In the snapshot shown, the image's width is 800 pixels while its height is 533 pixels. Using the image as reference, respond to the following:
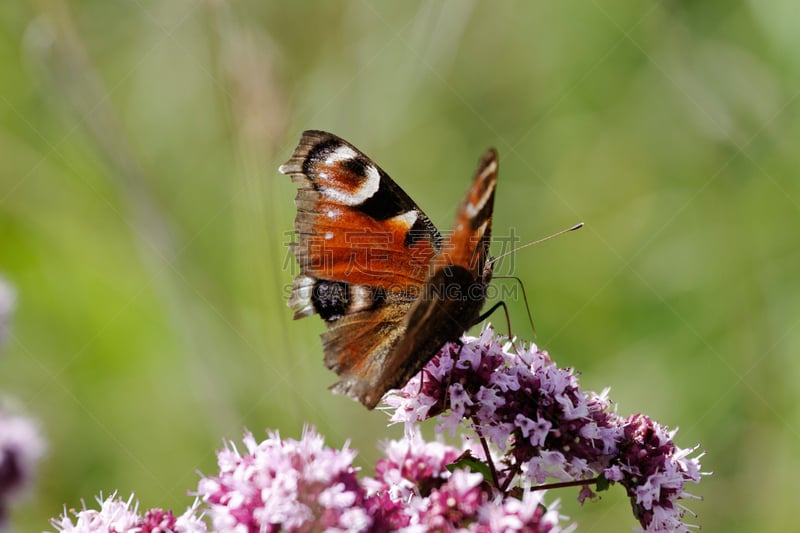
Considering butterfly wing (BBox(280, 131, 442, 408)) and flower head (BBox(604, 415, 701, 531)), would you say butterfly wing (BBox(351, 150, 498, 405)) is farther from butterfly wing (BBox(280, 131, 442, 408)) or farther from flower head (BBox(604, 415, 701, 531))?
flower head (BBox(604, 415, 701, 531))

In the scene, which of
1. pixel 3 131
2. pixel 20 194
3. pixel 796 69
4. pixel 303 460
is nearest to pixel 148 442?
pixel 20 194

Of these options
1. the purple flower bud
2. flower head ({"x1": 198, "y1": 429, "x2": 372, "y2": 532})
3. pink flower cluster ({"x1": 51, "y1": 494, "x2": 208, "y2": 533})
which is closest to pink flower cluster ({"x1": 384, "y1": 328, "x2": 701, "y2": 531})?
flower head ({"x1": 198, "y1": 429, "x2": 372, "y2": 532})

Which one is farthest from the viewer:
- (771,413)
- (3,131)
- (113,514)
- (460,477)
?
(3,131)

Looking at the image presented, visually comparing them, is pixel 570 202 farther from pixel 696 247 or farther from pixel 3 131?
pixel 3 131

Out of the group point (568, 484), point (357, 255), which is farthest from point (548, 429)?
point (357, 255)

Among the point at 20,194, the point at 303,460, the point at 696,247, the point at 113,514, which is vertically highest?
the point at 20,194

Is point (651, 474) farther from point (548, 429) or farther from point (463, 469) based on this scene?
point (463, 469)

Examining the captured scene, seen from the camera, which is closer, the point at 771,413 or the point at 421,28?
the point at 771,413
